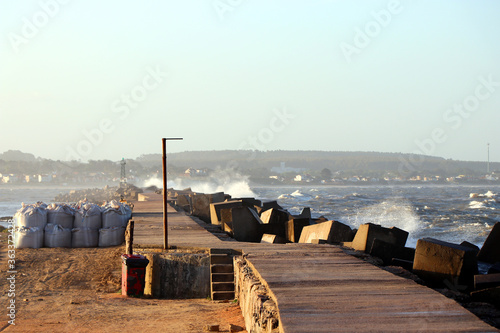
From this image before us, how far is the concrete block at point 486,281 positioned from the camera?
6.62 meters

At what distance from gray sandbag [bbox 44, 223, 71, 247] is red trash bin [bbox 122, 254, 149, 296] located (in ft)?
15.4

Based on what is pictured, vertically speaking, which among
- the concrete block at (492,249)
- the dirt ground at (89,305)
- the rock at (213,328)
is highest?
the concrete block at (492,249)

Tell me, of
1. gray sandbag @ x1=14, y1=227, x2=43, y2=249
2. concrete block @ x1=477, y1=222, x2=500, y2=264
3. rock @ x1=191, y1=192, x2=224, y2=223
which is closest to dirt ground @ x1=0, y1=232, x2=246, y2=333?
gray sandbag @ x1=14, y1=227, x2=43, y2=249

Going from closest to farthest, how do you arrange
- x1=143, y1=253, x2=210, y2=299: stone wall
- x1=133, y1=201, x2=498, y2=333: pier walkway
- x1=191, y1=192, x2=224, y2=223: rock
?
x1=133, y1=201, x2=498, y2=333: pier walkway → x1=143, y1=253, x2=210, y2=299: stone wall → x1=191, y1=192, x2=224, y2=223: rock

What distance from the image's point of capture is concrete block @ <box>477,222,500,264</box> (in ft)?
33.9

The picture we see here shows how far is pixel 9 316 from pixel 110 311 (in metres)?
1.13

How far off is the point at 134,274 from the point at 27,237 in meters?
4.87

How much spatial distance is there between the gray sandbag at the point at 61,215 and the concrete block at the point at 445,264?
775cm

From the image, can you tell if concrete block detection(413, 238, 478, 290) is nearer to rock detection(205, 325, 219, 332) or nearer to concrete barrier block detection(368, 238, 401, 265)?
concrete barrier block detection(368, 238, 401, 265)

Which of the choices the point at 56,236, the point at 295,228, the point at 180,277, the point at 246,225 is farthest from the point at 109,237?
the point at 180,277

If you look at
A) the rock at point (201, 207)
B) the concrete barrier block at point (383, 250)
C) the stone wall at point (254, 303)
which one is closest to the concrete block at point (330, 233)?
the concrete barrier block at point (383, 250)

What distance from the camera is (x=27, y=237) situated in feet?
38.5

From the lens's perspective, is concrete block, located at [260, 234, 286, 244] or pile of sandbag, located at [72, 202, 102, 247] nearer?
concrete block, located at [260, 234, 286, 244]

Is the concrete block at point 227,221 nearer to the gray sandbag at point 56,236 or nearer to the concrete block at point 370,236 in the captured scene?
the concrete block at point 370,236
